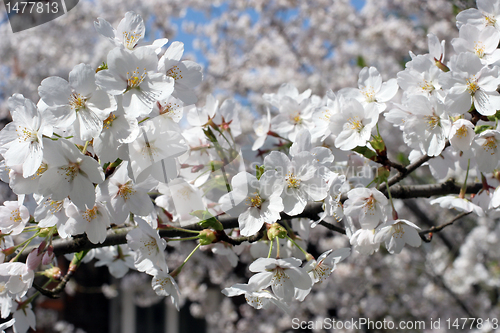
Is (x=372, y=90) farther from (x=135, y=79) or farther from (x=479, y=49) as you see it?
(x=135, y=79)

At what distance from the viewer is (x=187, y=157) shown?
1.27m

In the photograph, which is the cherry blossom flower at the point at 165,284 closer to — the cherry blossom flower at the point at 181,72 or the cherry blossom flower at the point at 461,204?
the cherry blossom flower at the point at 181,72

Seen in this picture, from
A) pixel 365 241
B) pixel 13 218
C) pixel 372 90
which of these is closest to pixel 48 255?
pixel 13 218

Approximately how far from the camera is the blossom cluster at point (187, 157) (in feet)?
2.88

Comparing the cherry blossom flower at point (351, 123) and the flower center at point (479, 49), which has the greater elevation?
the flower center at point (479, 49)

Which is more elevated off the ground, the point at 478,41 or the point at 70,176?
the point at 478,41

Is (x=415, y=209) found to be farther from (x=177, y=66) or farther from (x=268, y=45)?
(x=268, y=45)

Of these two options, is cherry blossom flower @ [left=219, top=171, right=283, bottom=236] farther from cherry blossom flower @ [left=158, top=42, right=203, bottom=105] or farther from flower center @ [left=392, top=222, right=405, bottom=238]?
flower center @ [left=392, top=222, right=405, bottom=238]

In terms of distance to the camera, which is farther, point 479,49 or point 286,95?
point 286,95

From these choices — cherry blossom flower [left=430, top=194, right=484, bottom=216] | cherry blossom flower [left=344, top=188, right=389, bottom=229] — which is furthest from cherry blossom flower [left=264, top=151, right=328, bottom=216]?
cherry blossom flower [left=430, top=194, right=484, bottom=216]

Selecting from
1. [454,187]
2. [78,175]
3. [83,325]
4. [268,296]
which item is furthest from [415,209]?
[83,325]

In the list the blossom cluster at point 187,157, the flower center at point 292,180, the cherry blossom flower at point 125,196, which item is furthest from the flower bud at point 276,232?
the cherry blossom flower at point 125,196

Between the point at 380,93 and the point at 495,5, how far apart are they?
0.42 meters

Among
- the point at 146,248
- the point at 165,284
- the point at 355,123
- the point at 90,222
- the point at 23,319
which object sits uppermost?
the point at 355,123
